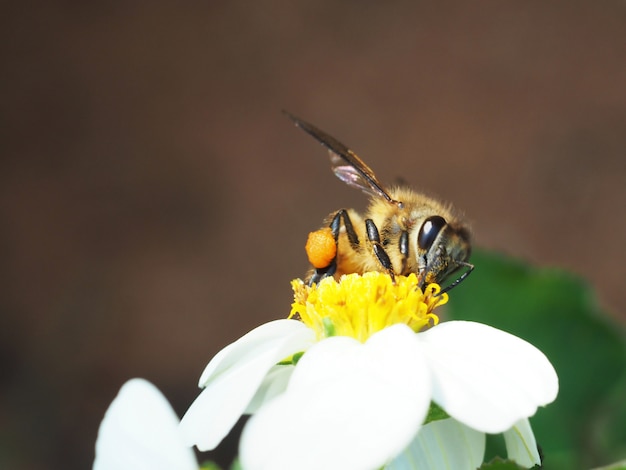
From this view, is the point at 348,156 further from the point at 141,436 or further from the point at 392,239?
the point at 141,436

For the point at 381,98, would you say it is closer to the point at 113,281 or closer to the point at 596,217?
the point at 596,217

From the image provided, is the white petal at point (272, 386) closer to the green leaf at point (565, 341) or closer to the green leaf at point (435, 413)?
the green leaf at point (435, 413)

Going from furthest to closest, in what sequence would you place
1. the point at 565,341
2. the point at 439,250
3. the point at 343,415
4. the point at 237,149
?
1. the point at 237,149
2. the point at 565,341
3. the point at 439,250
4. the point at 343,415

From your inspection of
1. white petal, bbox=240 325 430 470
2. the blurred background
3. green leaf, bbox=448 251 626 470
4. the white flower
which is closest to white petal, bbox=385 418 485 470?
the white flower

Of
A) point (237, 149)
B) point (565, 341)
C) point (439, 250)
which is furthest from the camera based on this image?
point (237, 149)

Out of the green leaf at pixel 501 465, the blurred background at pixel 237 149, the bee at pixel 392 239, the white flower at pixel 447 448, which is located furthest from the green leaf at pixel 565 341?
the blurred background at pixel 237 149

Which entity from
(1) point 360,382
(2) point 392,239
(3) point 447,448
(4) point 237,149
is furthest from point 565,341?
(4) point 237,149
